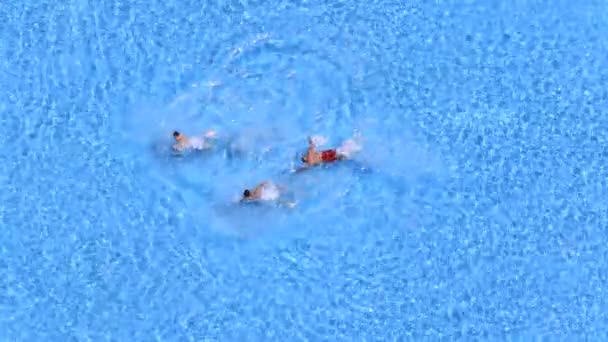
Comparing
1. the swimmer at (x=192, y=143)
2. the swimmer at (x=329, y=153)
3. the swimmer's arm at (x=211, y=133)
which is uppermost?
the swimmer's arm at (x=211, y=133)

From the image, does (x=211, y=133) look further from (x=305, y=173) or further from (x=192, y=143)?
(x=305, y=173)

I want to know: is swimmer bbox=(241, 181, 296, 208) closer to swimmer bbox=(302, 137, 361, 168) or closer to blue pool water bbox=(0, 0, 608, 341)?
blue pool water bbox=(0, 0, 608, 341)

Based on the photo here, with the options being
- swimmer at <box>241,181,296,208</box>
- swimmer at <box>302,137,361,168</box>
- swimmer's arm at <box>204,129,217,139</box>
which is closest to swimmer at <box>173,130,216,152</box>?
swimmer's arm at <box>204,129,217,139</box>

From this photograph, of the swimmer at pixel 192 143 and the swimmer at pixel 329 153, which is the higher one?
the swimmer at pixel 192 143

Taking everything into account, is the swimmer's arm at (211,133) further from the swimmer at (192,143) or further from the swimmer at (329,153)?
the swimmer at (329,153)

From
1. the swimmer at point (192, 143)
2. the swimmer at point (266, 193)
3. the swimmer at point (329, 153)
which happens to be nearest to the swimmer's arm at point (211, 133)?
the swimmer at point (192, 143)

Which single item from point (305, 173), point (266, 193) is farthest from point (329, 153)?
point (266, 193)
